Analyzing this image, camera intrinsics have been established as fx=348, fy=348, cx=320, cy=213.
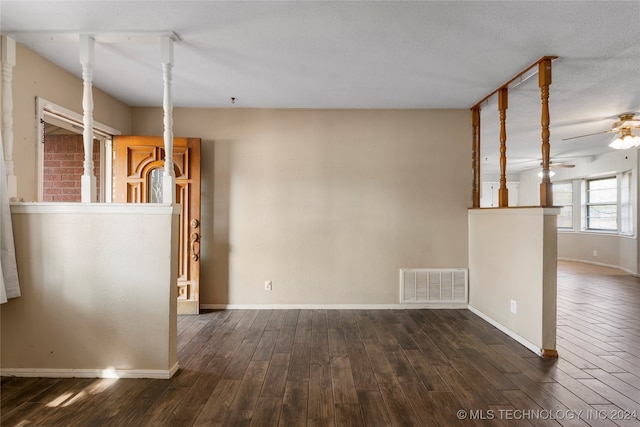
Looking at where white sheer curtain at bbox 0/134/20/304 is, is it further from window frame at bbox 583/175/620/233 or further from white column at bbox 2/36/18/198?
window frame at bbox 583/175/620/233

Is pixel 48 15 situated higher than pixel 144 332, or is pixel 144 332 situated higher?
pixel 48 15

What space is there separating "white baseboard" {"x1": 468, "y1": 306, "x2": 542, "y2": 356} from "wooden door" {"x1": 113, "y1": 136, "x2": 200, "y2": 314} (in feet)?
10.9

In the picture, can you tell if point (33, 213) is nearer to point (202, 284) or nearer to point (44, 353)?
point (44, 353)

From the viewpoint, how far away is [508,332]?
136 inches

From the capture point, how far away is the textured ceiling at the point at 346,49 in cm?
237

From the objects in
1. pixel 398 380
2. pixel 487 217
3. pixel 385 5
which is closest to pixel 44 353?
pixel 398 380

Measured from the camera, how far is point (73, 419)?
6.70ft

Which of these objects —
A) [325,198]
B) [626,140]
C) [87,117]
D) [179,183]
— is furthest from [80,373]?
[626,140]

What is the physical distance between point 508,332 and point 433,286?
1058 mm

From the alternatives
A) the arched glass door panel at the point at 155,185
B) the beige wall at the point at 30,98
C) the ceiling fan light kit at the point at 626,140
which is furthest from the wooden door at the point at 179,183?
the ceiling fan light kit at the point at 626,140

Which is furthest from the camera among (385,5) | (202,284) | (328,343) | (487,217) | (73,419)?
(202,284)

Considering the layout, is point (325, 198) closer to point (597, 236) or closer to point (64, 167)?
point (64, 167)

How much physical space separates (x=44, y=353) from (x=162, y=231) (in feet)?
4.12

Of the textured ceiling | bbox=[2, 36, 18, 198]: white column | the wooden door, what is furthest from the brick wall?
bbox=[2, 36, 18, 198]: white column
